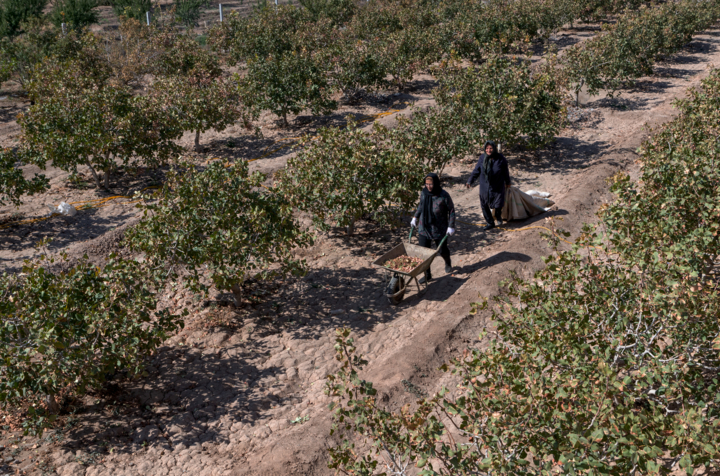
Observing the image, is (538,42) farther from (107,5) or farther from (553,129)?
(107,5)

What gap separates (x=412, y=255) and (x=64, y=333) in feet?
16.1

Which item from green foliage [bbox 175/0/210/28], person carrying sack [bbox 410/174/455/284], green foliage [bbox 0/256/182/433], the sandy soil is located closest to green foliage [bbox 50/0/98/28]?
green foliage [bbox 175/0/210/28]

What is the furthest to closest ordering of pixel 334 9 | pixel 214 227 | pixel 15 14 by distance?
pixel 334 9 → pixel 15 14 → pixel 214 227

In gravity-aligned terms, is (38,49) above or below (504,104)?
above

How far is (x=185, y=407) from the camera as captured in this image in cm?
639

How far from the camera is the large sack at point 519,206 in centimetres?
1007

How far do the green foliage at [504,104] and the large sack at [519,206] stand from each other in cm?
223

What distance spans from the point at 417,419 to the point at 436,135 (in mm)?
8274

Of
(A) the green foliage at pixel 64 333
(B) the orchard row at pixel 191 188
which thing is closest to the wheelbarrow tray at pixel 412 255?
(B) the orchard row at pixel 191 188

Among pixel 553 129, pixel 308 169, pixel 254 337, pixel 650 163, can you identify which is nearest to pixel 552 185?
pixel 553 129

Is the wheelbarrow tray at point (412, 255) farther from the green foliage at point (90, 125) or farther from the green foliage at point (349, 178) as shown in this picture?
the green foliage at point (90, 125)

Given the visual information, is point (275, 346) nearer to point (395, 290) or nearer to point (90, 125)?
point (395, 290)

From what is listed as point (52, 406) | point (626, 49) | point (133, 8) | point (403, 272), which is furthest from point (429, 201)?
point (133, 8)

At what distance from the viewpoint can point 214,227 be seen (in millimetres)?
7559
